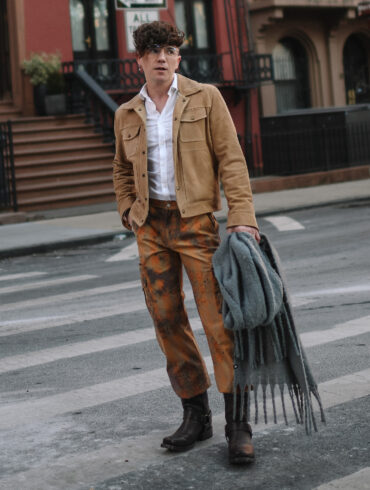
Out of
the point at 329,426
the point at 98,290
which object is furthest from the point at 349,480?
the point at 98,290

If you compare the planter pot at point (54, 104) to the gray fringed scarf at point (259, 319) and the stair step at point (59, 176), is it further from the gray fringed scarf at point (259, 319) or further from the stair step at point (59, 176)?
the gray fringed scarf at point (259, 319)

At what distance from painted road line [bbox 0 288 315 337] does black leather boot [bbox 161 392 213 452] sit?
335 centimetres

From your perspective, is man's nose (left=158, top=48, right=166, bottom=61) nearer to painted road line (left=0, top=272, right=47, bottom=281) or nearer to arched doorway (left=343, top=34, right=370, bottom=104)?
painted road line (left=0, top=272, right=47, bottom=281)

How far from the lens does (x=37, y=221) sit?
17531 mm

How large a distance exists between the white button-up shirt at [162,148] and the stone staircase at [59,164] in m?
14.4

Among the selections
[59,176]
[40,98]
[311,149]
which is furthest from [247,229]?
[311,149]

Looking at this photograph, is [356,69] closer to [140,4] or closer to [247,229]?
[140,4]

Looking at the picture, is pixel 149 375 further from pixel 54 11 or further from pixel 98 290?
pixel 54 11

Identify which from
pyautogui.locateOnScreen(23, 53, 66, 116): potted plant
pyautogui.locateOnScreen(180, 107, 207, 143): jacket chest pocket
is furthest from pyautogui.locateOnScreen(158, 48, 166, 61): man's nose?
pyautogui.locateOnScreen(23, 53, 66, 116): potted plant

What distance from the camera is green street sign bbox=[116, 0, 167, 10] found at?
1326cm

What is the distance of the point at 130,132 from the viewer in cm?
460

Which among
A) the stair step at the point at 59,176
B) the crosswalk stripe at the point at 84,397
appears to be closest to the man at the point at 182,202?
the crosswalk stripe at the point at 84,397

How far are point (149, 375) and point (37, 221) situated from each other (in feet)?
39.2

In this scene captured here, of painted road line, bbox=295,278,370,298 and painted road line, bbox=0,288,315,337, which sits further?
painted road line, bbox=295,278,370,298
